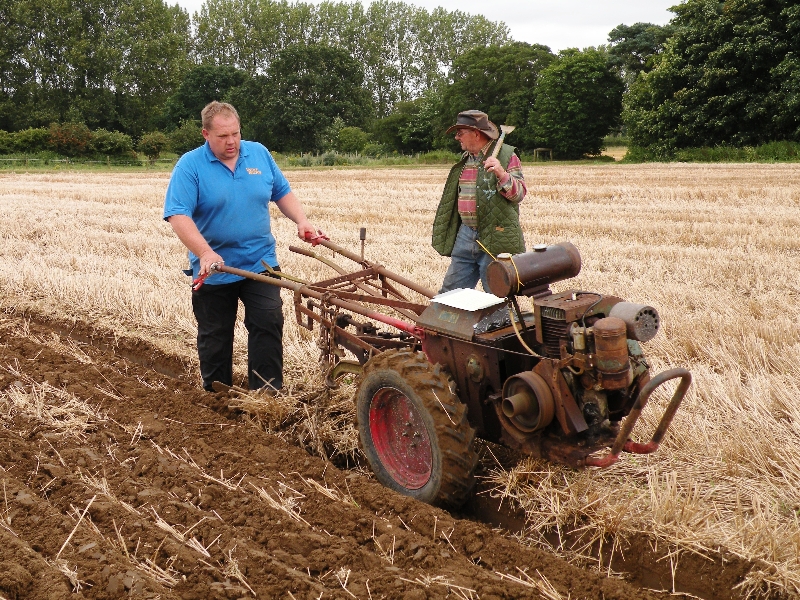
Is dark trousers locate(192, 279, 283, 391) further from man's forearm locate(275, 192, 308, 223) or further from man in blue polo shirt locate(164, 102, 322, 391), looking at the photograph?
man's forearm locate(275, 192, 308, 223)

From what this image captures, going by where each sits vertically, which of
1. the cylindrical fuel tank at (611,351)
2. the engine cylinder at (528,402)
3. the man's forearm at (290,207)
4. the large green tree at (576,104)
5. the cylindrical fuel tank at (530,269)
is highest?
the large green tree at (576,104)

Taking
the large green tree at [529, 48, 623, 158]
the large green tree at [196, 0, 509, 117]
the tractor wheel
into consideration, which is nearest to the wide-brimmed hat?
the tractor wheel

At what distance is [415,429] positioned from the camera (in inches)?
162

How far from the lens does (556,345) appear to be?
372cm

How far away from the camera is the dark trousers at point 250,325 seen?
18.2ft

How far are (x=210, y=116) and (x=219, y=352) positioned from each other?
5.25 ft

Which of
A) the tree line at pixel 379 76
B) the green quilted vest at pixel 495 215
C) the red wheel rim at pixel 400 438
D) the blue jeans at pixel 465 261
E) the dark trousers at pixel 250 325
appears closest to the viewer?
the red wheel rim at pixel 400 438

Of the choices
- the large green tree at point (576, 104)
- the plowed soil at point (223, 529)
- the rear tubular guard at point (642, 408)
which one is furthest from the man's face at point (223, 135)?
the large green tree at point (576, 104)

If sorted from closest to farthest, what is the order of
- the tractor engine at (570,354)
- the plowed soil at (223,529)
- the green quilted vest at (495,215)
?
1. the plowed soil at (223,529)
2. the tractor engine at (570,354)
3. the green quilted vest at (495,215)

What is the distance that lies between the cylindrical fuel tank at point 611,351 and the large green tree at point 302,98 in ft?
196

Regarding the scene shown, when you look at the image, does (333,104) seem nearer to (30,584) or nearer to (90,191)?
(90,191)

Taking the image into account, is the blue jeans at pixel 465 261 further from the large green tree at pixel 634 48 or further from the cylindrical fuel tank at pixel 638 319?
the large green tree at pixel 634 48

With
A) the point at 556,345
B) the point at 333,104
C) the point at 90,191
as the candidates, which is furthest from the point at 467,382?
the point at 333,104

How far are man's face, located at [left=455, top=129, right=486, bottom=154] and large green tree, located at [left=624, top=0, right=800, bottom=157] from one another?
29778 millimetres
